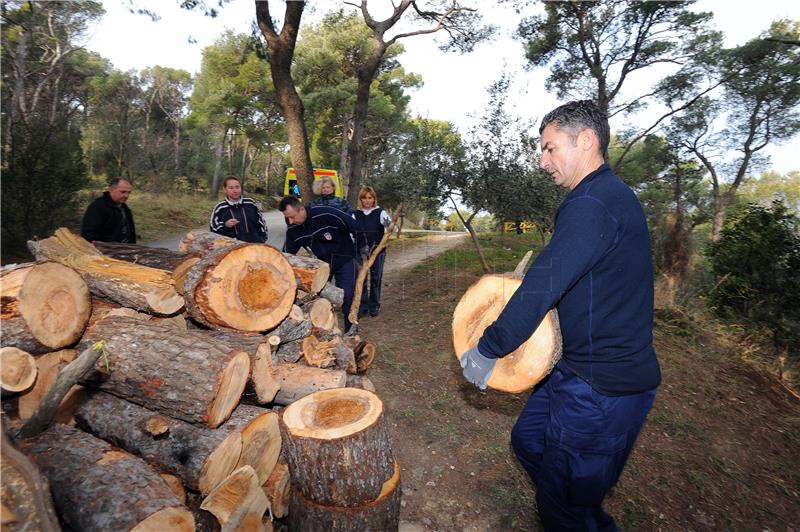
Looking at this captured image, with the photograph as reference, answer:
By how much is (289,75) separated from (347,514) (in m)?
6.96

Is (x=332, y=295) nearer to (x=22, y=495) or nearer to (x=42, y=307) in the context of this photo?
(x=42, y=307)

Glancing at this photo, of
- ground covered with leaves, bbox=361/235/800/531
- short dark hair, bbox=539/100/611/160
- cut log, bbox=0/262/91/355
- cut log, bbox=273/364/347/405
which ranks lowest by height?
ground covered with leaves, bbox=361/235/800/531

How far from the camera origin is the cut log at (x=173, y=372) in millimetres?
2283

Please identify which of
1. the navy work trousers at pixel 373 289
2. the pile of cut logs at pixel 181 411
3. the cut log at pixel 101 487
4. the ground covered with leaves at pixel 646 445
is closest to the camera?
the cut log at pixel 101 487

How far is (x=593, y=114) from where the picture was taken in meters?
1.71

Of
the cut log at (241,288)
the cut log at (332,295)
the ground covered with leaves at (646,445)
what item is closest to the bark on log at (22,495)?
the cut log at (241,288)

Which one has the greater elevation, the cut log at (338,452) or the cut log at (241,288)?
the cut log at (241,288)

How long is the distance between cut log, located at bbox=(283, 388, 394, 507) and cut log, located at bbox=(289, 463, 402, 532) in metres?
0.03

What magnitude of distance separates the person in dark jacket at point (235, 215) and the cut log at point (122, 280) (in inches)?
71.4

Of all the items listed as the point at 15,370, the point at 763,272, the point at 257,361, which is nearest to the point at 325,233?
the point at 257,361

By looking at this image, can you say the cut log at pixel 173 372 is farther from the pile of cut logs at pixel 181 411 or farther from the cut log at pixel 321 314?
the cut log at pixel 321 314

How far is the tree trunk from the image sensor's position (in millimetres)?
6670

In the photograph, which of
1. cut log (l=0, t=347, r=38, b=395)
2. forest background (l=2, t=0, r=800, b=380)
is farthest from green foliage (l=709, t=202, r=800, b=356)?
cut log (l=0, t=347, r=38, b=395)

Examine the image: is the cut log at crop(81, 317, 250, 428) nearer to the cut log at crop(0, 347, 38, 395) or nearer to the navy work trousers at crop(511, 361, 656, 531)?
the cut log at crop(0, 347, 38, 395)
